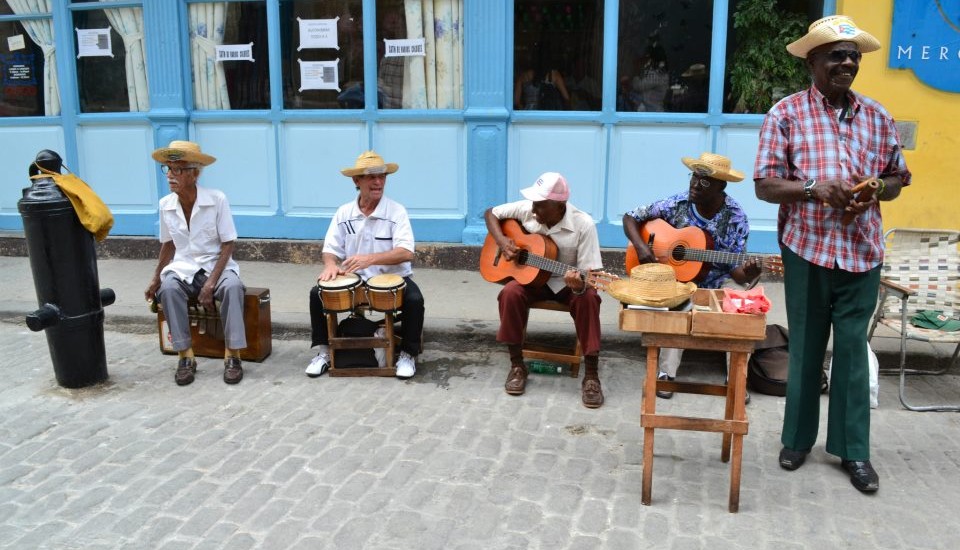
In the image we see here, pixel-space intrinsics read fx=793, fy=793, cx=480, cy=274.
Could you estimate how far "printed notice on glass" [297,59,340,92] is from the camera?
24.8 ft

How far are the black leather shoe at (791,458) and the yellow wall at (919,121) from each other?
3531 mm

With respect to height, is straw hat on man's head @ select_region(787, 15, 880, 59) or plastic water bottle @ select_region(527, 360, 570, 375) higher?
straw hat on man's head @ select_region(787, 15, 880, 59)

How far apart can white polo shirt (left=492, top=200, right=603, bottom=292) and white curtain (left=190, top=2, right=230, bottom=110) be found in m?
4.29

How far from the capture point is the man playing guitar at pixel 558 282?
15.3ft

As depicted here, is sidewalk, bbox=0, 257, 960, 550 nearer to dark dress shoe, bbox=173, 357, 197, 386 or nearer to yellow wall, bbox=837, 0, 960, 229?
dark dress shoe, bbox=173, 357, 197, 386

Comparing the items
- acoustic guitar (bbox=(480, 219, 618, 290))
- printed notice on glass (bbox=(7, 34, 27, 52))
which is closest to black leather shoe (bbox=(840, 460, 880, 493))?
acoustic guitar (bbox=(480, 219, 618, 290))

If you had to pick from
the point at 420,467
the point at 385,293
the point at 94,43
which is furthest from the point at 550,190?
the point at 94,43

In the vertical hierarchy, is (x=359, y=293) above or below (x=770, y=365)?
above

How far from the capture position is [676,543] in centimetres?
313

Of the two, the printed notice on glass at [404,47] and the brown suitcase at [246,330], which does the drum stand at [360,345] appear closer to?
the brown suitcase at [246,330]

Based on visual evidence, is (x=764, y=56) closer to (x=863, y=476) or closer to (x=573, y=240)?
(x=573, y=240)

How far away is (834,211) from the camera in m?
3.50

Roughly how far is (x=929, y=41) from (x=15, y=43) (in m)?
8.71

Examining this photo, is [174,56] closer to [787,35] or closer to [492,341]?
[492,341]
